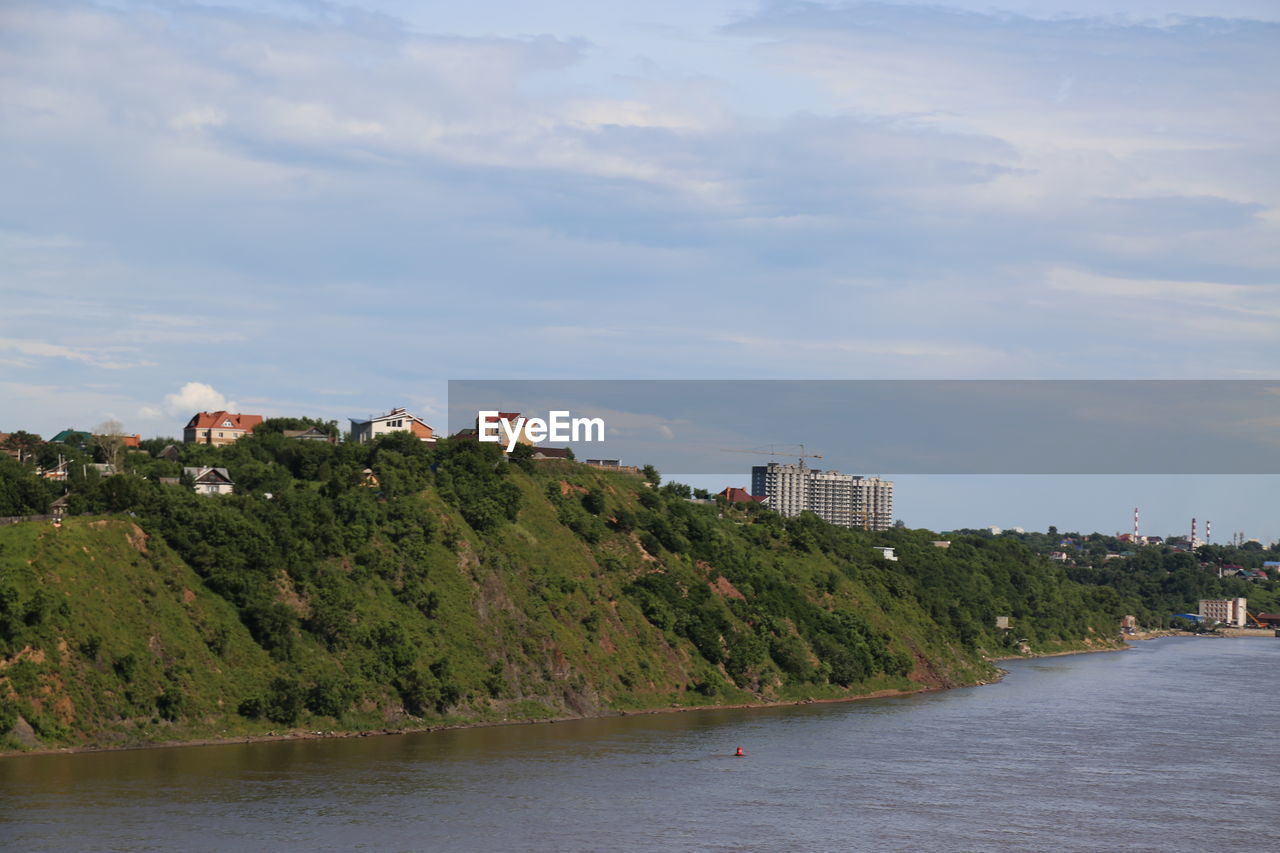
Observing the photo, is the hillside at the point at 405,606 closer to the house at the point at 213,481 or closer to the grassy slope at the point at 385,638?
the grassy slope at the point at 385,638

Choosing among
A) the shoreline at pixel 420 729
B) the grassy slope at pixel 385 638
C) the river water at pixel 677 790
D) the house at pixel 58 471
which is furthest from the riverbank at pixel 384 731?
the house at pixel 58 471

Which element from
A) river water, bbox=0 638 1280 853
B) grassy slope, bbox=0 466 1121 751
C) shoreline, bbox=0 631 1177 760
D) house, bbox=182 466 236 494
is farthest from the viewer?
house, bbox=182 466 236 494

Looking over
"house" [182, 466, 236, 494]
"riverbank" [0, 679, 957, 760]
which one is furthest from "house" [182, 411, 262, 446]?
"riverbank" [0, 679, 957, 760]

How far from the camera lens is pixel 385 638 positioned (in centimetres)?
9788

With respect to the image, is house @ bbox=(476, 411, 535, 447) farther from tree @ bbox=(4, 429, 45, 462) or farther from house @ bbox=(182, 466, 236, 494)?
tree @ bbox=(4, 429, 45, 462)

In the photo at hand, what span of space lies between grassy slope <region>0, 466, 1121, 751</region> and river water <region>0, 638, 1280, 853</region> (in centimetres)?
360

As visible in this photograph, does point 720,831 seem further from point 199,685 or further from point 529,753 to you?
point 199,685

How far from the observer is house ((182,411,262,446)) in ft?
568

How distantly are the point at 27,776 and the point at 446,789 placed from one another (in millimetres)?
22391

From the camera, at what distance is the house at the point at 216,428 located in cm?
17312

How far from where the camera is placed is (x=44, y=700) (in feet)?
258

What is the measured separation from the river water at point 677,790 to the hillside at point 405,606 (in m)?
4.02

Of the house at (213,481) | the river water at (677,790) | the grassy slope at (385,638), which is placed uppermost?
the house at (213,481)

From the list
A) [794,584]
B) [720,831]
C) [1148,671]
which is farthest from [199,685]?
[1148,671]
